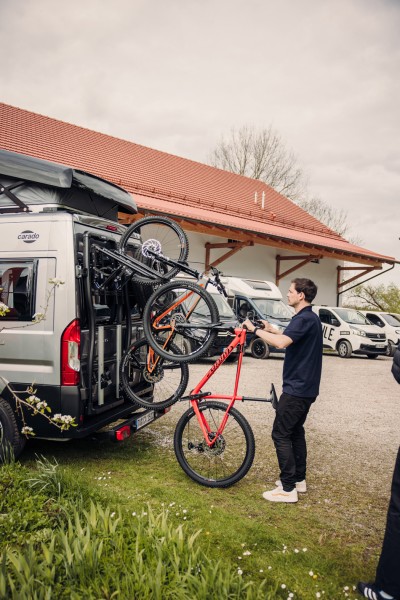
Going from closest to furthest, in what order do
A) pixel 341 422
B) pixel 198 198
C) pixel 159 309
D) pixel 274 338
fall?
pixel 274 338, pixel 159 309, pixel 341 422, pixel 198 198

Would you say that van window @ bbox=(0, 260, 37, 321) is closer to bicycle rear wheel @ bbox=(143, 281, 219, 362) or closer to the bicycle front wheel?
bicycle rear wheel @ bbox=(143, 281, 219, 362)

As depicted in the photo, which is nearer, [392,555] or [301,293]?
[392,555]

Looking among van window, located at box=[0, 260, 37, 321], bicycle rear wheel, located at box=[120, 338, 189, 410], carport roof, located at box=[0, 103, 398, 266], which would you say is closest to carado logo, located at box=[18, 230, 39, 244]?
van window, located at box=[0, 260, 37, 321]

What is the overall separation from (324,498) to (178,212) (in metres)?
13.6

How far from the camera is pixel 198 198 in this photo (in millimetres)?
21750

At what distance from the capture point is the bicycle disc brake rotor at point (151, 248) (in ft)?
17.9

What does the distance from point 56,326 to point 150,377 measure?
1.33 meters

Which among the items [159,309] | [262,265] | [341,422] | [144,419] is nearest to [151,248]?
[159,309]

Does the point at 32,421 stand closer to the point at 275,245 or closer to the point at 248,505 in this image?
the point at 248,505

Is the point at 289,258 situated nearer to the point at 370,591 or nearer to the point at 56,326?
the point at 56,326

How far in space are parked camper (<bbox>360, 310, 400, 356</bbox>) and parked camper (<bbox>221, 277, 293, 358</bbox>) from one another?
4.97 meters

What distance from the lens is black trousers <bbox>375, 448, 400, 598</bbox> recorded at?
281cm

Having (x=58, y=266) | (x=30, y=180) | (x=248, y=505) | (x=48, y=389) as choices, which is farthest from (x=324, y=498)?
(x=30, y=180)

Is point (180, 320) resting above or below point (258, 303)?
below
